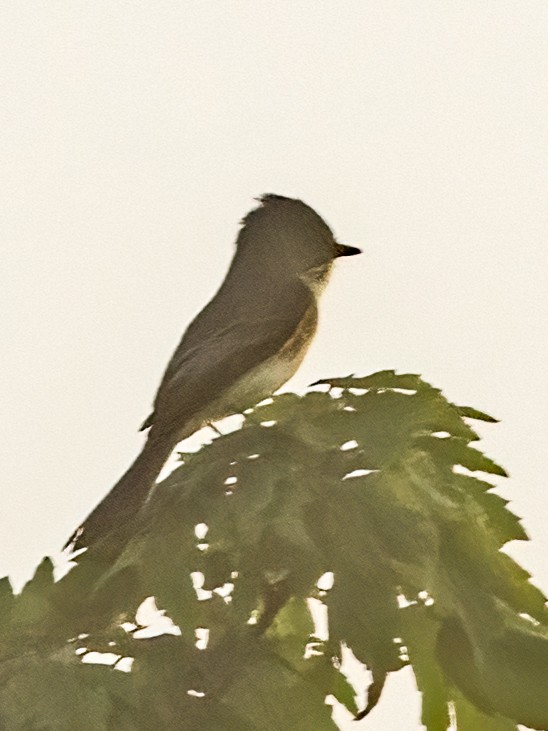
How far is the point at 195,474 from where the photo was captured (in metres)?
0.84

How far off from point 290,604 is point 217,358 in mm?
928

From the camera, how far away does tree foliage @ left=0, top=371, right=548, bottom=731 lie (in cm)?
77

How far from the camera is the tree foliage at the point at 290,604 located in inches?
30.5

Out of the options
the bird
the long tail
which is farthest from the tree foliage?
the bird

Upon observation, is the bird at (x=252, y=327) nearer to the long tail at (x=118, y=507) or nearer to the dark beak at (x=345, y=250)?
the dark beak at (x=345, y=250)

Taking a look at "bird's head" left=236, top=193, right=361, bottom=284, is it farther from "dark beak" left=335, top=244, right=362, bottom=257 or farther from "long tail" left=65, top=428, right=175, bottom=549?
"long tail" left=65, top=428, right=175, bottom=549

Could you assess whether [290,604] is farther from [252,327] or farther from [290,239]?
[290,239]

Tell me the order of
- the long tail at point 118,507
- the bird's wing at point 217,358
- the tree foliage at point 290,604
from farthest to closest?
the bird's wing at point 217,358 < the long tail at point 118,507 < the tree foliage at point 290,604

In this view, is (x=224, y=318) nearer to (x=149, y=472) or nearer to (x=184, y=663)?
(x=149, y=472)

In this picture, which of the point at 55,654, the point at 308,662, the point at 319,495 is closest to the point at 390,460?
Answer: the point at 319,495

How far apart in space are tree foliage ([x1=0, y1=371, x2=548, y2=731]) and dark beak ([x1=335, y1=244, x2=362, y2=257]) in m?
1.25

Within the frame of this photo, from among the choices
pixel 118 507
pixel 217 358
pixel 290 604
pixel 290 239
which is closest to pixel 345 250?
pixel 290 239

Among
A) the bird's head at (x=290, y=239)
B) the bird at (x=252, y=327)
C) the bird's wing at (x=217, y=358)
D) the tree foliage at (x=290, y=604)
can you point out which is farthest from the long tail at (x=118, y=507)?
the bird's head at (x=290, y=239)

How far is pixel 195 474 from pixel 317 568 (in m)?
0.13
